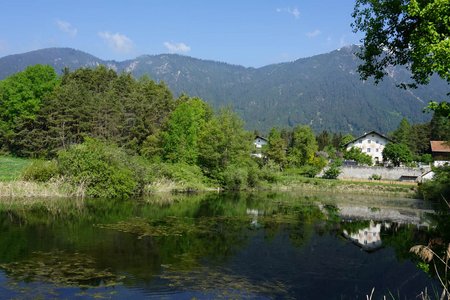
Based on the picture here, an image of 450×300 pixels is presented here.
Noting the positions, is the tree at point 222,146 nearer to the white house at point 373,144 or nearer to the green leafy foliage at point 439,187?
the green leafy foliage at point 439,187

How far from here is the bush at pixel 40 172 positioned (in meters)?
35.7

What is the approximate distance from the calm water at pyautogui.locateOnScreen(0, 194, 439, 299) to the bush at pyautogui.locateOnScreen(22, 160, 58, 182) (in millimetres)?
5801

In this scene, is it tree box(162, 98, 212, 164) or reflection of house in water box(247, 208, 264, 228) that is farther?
tree box(162, 98, 212, 164)

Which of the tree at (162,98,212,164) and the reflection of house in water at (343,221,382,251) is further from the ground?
the tree at (162,98,212,164)

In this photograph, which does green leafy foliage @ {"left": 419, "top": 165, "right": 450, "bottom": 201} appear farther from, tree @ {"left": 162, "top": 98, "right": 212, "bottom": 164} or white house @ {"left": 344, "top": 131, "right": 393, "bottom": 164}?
white house @ {"left": 344, "top": 131, "right": 393, "bottom": 164}

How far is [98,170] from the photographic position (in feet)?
123

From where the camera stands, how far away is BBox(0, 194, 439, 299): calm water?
1367cm

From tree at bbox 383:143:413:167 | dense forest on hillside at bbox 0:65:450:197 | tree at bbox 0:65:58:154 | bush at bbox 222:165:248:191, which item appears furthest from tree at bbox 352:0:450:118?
tree at bbox 383:143:413:167

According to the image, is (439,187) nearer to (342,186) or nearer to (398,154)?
(342,186)

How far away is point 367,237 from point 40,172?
2580cm

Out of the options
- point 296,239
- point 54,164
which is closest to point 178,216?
point 296,239

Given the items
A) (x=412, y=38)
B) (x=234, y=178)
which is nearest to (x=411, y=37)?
(x=412, y=38)

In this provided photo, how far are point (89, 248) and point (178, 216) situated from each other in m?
11.2

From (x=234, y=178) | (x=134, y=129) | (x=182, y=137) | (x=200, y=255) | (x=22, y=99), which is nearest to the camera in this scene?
(x=200, y=255)
